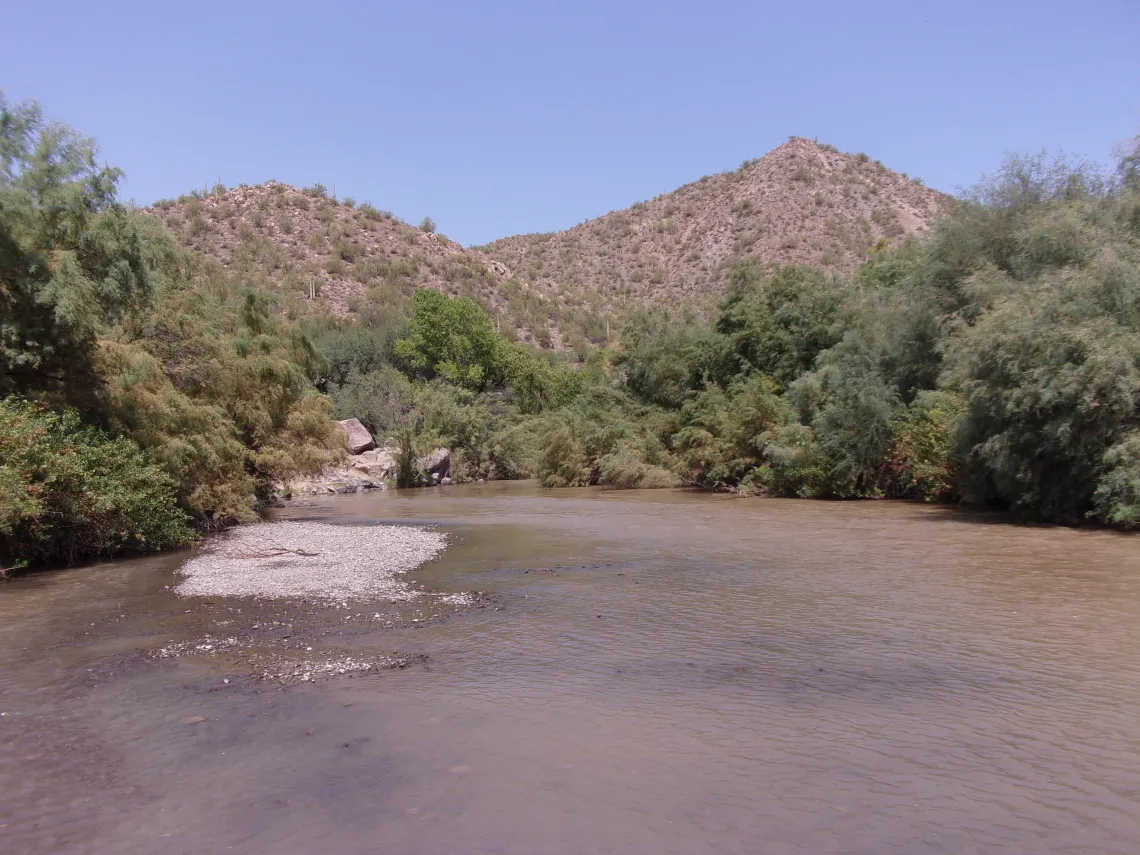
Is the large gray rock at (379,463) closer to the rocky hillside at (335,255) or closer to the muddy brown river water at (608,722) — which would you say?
the rocky hillside at (335,255)

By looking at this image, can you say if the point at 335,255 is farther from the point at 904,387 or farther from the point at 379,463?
the point at 904,387

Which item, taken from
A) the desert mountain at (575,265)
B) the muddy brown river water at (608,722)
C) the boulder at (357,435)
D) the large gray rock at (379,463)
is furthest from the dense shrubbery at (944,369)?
the desert mountain at (575,265)

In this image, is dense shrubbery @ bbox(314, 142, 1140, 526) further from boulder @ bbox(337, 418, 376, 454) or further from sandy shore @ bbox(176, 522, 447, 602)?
sandy shore @ bbox(176, 522, 447, 602)

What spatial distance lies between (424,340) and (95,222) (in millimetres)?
40600

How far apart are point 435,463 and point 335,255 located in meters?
41.3

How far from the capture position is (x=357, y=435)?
49.0 metres

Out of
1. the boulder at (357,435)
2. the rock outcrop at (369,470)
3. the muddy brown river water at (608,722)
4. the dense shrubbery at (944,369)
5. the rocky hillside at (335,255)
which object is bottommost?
the rock outcrop at (369,470)

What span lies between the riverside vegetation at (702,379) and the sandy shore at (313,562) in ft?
6.76

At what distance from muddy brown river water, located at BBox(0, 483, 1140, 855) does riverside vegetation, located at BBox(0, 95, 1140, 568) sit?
14.7 ft

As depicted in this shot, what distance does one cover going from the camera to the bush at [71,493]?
14.8 m

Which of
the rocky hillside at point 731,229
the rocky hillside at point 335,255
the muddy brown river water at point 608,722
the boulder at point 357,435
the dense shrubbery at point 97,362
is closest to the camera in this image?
the muddy brown river water at point 608,722

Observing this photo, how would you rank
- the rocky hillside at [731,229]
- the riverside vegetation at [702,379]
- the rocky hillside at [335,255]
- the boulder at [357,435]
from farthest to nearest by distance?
the rocky hillside at [731,229]
the rocky hillside at [335,255]
the boulder at [357,435]
the riverside vegetation at [702,379]

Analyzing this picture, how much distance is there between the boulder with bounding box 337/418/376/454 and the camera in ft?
159

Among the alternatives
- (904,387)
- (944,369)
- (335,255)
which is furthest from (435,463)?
(335,255)
